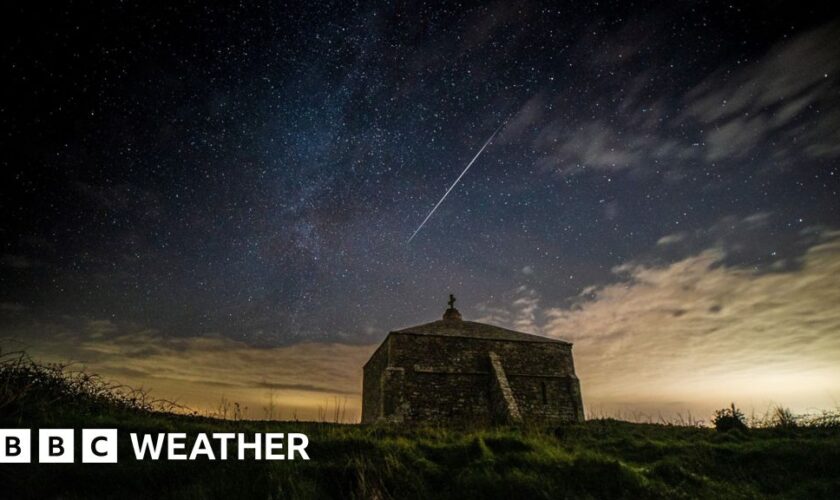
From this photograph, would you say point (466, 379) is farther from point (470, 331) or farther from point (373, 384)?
point (373, 384)

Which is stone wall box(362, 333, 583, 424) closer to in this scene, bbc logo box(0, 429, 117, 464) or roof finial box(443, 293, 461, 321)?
roof finial box(443, 293, 461, 321)

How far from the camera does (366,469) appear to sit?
21.9ft

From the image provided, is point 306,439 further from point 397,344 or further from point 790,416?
point 790,416

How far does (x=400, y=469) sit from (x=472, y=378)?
15522 millimetres

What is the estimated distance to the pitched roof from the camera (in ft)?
75.1

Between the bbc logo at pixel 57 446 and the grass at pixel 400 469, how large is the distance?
0.20 m

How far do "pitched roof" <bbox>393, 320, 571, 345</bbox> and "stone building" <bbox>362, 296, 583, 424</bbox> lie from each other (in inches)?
2.3

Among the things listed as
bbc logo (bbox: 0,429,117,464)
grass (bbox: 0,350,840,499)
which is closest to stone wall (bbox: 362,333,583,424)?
grass (bbox: 0,350,840,499)

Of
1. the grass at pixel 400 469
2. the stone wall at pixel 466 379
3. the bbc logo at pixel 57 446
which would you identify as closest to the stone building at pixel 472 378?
the stone wall at pixel 466 379

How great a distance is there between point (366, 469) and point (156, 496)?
9.76 ft

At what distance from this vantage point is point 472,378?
21.7m

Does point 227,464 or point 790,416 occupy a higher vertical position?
point 227,464

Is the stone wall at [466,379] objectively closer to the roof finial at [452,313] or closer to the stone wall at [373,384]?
the stone wall at [373,384]

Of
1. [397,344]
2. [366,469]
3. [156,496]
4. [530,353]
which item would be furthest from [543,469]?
[530,353]
